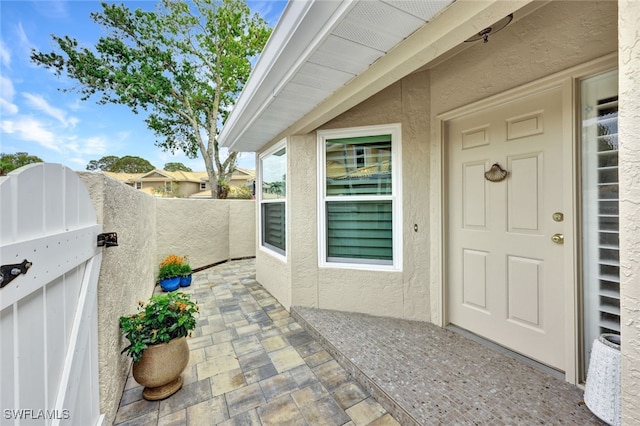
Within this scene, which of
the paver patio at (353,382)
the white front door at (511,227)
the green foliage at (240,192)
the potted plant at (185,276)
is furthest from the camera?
the green foliage at (240,192)

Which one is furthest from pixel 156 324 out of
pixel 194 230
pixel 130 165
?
pixel 130 165

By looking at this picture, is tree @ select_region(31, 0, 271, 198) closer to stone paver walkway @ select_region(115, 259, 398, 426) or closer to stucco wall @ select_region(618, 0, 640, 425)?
stone paver walkway @ select_region(115, 259, 398, 426)

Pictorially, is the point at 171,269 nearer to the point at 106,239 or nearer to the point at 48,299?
the point at 106,239

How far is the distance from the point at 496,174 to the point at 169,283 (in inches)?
190

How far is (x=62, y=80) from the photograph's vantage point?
410 inches

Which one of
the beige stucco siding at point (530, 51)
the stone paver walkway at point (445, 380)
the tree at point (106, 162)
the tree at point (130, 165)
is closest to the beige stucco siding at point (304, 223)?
the stone paver walkway at point (445, 380)

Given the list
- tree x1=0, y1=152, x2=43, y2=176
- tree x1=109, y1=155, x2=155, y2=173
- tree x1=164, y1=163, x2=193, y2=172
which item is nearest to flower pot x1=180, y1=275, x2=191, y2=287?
tree x1=0, y1=152, x2=43, y2=176

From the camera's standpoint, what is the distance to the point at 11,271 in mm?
734

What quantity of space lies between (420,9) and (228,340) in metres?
3.15

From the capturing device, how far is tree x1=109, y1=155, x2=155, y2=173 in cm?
2469

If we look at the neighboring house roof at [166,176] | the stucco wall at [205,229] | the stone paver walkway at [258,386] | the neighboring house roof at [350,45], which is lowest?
the stone paver walkway at [258,386]

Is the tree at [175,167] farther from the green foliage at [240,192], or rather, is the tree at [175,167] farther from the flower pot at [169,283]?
the flower pot at [169,283]

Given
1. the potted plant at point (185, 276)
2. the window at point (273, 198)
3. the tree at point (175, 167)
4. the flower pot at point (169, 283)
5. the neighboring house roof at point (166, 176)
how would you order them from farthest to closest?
the tree at point (175, 167), the neighboring house roof at point (166, 176), the potted plant at point (185, 276), the flower pot at point (169, 283), the window at point (273, 198)

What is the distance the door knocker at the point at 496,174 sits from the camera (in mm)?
2248
